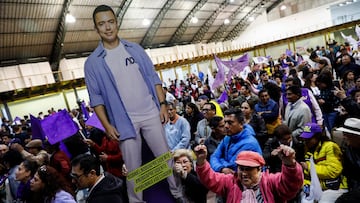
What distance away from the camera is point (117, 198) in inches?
95.7

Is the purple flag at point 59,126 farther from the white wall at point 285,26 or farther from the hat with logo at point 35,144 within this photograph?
the white wall at point 285,26

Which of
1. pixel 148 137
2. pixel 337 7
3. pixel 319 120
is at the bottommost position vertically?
pixel 319 120

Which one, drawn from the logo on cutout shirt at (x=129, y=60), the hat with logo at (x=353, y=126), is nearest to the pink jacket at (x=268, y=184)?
the hat with logo at (x=353, y=126)

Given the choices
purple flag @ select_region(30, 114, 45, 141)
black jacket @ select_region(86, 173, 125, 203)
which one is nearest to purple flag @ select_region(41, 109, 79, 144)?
purple flag @ select_region(30, 114, 45, 141)

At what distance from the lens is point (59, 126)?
4.41 m

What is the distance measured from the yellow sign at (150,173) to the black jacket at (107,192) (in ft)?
2.18

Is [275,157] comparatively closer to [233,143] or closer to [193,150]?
[233,143]

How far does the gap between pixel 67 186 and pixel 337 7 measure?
117 ft

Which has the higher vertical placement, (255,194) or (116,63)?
(116,63)

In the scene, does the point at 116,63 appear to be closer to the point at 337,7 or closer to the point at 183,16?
the point at 183,16

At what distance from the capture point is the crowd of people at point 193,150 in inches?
76.2

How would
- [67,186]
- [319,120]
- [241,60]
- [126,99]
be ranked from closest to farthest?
[126,99]
[67,186]
[319,120]
[241,60]

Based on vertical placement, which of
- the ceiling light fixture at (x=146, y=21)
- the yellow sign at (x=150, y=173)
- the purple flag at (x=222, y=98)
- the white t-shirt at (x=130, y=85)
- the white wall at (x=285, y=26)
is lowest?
the purple flag at (x=222, y=98)

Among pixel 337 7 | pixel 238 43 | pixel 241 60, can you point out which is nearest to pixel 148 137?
pixel 241 60
